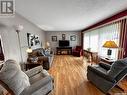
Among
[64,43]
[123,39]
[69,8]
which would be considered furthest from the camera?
[64,43]

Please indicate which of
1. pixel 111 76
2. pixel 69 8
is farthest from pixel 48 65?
pixel 111 76

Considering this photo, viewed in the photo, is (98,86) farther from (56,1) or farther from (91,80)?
(56,1)

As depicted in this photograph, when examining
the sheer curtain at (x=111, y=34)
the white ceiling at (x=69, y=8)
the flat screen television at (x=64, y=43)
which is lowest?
the flat screen television at (x=64, y=43)

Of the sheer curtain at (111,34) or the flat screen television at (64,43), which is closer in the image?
the sheer curtain at (111,34)

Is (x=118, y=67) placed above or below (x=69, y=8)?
below

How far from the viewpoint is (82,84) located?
2.94 m

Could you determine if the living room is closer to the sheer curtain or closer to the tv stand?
the sheer curtain

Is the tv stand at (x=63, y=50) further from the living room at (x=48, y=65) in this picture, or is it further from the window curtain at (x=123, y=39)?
the window curtain at (x=123, y=39)

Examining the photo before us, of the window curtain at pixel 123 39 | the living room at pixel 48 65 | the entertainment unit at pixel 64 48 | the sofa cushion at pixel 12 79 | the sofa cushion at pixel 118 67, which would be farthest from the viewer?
the entertainment unit at pixel 64 48

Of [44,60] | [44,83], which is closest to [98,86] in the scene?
[44,83]

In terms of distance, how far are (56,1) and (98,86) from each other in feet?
8.32

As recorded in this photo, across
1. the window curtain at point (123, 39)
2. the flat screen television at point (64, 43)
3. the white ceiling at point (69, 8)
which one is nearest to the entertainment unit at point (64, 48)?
the flat screen television at point (64, 43)

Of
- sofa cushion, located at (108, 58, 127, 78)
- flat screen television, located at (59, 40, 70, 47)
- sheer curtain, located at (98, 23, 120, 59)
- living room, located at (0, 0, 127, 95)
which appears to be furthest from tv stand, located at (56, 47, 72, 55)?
sofa cushion, located at (108, 58, 127, 78)

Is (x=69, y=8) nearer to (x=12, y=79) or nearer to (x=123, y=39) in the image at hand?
(x=123, y=39)
